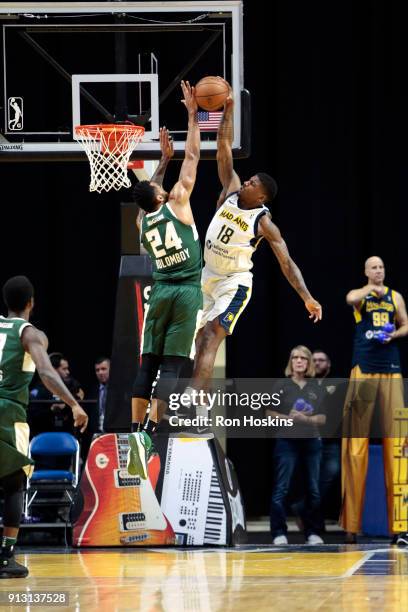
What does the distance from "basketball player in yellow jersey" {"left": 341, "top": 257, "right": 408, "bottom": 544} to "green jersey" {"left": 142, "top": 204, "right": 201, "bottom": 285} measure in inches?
140

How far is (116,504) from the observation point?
443 inches

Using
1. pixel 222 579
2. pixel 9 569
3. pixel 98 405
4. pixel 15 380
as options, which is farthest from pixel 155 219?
pixel 98 405

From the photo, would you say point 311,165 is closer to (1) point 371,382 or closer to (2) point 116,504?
(1) point 371,382

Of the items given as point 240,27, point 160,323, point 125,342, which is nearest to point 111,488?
point 125,342

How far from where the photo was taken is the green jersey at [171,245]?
27.1 feet

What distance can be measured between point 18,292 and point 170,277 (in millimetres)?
1107

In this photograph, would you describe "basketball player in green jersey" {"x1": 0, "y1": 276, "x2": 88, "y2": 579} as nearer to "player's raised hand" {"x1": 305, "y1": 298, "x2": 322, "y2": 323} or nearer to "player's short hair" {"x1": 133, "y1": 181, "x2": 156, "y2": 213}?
"player's short hair" {"x1": 133, "y1": 181, "x2": 156, "y2": 213}

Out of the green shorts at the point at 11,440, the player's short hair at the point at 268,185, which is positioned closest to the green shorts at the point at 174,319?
the player's short hair at the point at 268,185

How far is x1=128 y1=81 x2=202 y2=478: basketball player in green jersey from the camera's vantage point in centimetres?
828

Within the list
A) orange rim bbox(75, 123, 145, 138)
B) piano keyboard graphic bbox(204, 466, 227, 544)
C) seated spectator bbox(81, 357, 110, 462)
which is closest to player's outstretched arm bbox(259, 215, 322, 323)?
orange rim bbox(75, 123, 145, 138)

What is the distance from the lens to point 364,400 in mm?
11750

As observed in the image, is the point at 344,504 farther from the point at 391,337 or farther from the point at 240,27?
the point at 240,27

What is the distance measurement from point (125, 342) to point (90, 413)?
211cm

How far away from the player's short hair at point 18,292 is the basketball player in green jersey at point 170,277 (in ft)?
2.94
